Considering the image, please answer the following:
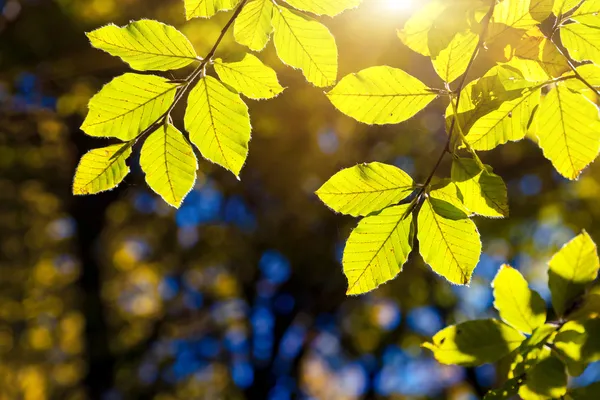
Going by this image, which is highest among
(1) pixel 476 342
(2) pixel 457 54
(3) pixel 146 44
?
(2) pixel 457 54

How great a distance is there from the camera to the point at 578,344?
0.87 m

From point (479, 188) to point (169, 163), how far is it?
62 centimetres

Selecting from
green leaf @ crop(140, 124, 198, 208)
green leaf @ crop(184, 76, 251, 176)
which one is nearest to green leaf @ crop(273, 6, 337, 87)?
green leaf @ crop(184, 76, 251, 176)

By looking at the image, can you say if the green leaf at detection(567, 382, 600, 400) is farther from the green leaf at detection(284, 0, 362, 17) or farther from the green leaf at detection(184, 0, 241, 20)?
the green leaf at detection(184, 0, 241, 20)

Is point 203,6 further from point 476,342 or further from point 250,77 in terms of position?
point 476,342

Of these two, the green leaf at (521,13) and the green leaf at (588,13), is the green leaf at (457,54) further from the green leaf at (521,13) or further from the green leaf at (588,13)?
the green leaf at (588,13)

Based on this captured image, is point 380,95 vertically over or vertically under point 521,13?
under

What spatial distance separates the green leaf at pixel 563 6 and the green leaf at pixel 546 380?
25.5 inches

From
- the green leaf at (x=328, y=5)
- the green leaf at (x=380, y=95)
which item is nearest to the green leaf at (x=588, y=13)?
the green leaf at (x=380, y=95)

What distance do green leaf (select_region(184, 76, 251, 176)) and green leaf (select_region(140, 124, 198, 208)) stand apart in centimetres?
3

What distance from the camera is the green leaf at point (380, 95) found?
3.21ft

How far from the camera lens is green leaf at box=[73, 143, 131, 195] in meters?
1.00

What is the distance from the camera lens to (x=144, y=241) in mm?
13734

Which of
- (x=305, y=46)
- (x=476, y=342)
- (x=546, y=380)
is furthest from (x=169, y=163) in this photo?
(x=546, y=380)
